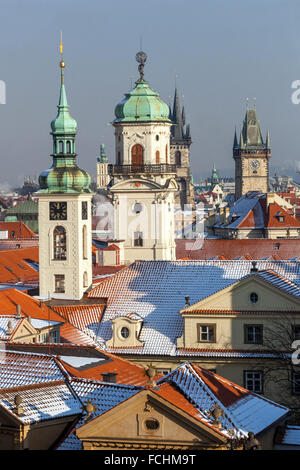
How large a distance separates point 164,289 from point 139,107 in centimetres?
2555

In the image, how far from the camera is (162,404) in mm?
21422

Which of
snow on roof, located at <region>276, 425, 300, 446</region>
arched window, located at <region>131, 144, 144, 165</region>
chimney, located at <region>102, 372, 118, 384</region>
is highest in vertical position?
arched window, located at <region>131, 144, 144, 165</region>

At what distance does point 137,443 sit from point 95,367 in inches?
385

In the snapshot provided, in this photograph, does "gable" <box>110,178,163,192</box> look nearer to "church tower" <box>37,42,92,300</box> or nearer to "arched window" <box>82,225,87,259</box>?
"church tower" <box>37,42,92,300</box>

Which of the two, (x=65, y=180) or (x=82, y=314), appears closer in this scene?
(x=82, y=314)

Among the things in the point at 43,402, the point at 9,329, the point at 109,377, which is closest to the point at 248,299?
the point at 9,329

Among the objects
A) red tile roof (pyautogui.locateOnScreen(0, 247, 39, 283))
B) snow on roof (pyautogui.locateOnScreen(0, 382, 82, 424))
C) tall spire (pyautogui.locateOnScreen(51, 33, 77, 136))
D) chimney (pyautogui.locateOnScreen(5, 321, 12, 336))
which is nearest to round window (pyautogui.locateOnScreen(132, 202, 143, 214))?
red tile roof (pyautogui.locateOnScreen(0, 247, 39, 283))

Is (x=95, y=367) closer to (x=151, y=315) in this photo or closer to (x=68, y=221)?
(x=151, y=315)

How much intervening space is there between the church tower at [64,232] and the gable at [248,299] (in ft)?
33.7

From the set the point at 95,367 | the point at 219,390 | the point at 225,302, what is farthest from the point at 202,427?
the point at 225,302

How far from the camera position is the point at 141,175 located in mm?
65438

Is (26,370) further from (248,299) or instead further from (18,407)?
(248,299)

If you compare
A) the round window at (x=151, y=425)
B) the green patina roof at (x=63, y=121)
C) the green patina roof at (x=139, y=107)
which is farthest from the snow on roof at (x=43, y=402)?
the green patina roof at (x=139, y=107)

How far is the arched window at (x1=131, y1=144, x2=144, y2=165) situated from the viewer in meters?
65.3
